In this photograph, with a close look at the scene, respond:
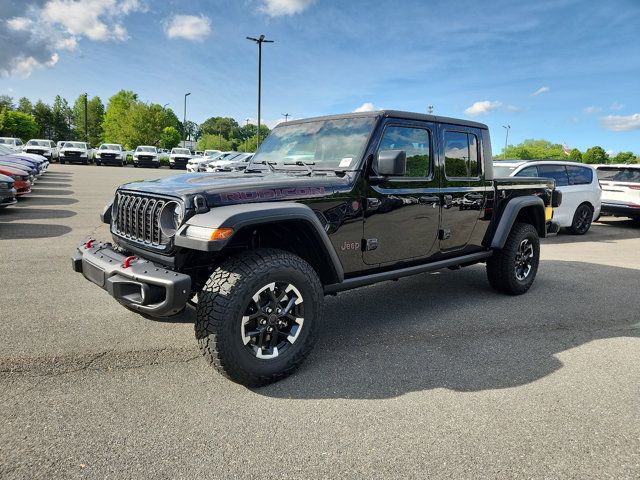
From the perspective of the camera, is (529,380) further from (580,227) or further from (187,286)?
(580,227)

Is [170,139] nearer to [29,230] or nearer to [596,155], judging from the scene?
[596,155]

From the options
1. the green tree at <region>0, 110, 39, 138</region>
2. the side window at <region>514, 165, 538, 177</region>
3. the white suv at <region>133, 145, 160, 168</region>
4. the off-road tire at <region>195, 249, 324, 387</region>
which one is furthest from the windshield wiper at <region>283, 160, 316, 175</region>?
the green tree at <region>0, 110, 39, 138</region>

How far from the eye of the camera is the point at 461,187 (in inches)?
175

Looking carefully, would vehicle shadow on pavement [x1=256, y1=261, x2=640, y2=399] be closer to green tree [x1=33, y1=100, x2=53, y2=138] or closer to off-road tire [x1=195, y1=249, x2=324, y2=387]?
off-road tire [x1=195, y1=249, x2=324, y2=387]

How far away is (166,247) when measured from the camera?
2.92 metres

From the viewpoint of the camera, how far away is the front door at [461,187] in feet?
14.2

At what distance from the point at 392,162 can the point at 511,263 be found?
8.11 feet

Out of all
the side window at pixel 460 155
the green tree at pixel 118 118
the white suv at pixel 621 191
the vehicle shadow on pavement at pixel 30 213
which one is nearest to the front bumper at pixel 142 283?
the side window at pixel 460 155

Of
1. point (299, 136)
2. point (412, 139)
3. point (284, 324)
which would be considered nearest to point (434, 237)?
point (412, 139)

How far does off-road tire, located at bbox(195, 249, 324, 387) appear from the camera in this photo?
2.75 metres

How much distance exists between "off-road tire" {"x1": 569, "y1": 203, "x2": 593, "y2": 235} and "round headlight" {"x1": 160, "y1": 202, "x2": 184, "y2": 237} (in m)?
9.87

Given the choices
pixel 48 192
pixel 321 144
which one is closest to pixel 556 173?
pixel 321 144

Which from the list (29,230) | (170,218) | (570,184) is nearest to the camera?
(170,218)

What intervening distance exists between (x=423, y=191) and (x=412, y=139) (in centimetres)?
47
